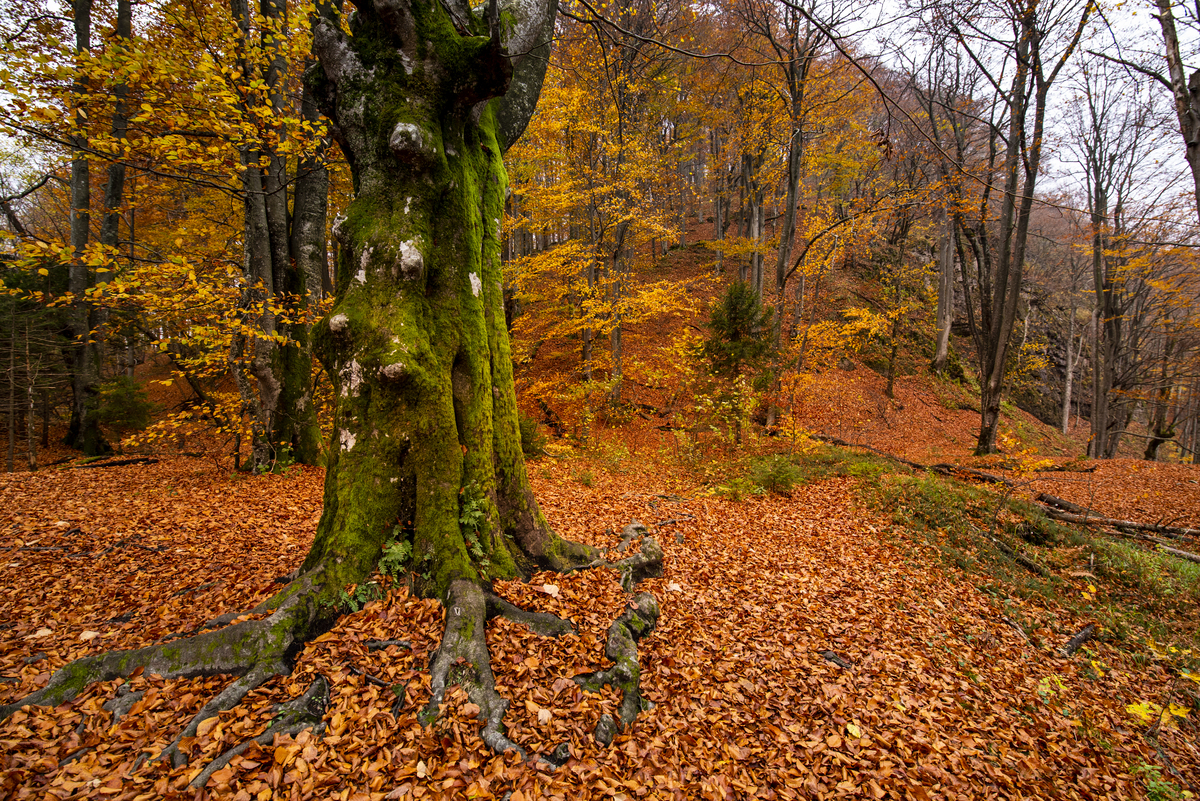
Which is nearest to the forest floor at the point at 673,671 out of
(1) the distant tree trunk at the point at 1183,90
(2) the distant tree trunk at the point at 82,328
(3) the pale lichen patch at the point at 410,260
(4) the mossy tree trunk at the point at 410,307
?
(4) the mossy tree trunk at the point at 410,307

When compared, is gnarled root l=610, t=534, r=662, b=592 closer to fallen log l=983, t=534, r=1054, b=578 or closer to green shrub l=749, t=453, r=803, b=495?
green shrub l=749, t=453, r=803, b=495

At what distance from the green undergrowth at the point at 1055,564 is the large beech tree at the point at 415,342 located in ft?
16.5

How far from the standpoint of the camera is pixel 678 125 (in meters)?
21.9

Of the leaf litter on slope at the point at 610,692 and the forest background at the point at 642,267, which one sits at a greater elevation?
the forest background at the point at 642,267

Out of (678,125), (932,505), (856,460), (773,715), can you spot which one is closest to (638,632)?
(773,715)

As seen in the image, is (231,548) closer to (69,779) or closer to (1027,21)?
(69,779)

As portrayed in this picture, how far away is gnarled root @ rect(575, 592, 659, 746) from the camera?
2672 mm

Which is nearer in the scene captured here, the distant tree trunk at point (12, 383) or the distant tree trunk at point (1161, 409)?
the distant tree trunk at point (12, 383)

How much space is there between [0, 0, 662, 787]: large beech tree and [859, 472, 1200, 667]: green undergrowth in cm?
503

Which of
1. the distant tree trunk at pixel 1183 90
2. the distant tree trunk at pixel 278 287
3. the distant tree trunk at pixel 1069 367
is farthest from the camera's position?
the distant tree trunk at pixel 1069 367

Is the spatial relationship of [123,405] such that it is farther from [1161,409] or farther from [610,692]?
[1161,409]

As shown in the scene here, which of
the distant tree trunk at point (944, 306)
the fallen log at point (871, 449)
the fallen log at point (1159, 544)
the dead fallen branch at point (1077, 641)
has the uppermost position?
the distant tree trunk at point (944, 306)

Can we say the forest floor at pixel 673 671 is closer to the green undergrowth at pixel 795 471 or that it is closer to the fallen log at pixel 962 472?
the green undergrowth at pixel 795 471

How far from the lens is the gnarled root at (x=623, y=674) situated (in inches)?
105
